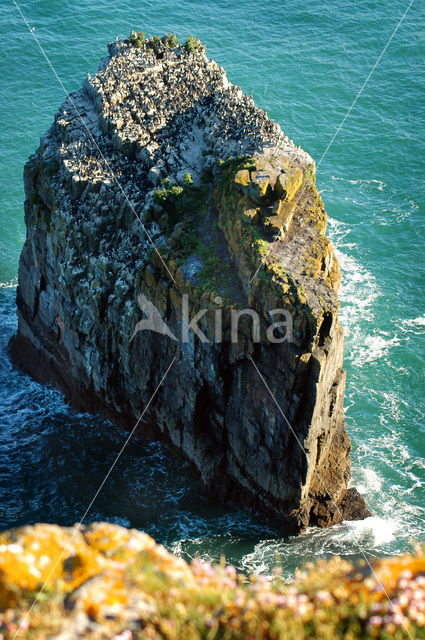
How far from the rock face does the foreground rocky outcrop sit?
80.7ft

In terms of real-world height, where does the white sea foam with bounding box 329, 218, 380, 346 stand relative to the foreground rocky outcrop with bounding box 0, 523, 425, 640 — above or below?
below

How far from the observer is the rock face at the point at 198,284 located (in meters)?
46.1

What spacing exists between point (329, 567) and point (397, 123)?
3283 inches

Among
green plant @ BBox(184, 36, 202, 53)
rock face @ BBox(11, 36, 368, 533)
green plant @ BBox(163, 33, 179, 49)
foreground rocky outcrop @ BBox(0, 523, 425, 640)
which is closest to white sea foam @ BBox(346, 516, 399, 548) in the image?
rock face @ BBox(11, 36, 368, 533)

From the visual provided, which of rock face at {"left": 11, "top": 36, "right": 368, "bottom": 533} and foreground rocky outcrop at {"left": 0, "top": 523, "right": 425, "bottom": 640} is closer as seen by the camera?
foreground rocky outcrop at {"left": 0, "top": 523, "right": 425, "bottom": 640}

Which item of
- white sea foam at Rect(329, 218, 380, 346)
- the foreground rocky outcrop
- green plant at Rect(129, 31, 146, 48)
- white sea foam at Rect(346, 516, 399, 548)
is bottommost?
A: white sea foam at Rect(346, 516, 399, 548)

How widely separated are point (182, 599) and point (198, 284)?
3099 cm

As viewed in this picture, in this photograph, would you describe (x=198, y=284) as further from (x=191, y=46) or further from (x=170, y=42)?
(x=170, y=42)

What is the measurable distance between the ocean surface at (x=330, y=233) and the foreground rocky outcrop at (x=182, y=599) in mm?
28673

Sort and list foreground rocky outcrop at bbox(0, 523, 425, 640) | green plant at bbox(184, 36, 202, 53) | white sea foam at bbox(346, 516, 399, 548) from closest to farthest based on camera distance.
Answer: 1. foreground rocky outcrop at bbox(0, 523, 425, 640)
2. white sea foam at bbox(346, 516, 399, 548)
3. green plant at bbox(184, 36, 202, 53)

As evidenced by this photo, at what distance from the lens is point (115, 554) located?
20.9 metres

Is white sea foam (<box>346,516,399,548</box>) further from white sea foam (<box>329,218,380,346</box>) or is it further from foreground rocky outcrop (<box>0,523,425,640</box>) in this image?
foreground rocky outcrop (<box>0,523,425,640</box>)

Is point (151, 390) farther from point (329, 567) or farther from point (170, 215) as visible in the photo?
point (329, 567)

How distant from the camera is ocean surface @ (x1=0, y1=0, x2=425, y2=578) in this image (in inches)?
2020
